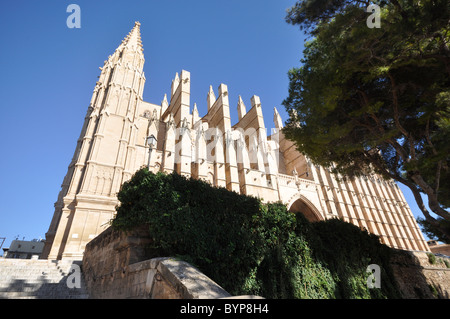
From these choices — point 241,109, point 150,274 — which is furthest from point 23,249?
point 150,274

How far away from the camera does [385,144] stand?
8250mm

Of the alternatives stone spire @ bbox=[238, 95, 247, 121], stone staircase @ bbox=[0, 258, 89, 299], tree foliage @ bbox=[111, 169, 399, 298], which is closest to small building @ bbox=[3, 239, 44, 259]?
stone staircase @ bbox=[0, 258, 89, 299]

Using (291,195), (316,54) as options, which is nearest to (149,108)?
(291,195)

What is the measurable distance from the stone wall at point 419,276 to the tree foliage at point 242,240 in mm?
1406

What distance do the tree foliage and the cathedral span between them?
4386 millimetres

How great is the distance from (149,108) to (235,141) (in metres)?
11.4


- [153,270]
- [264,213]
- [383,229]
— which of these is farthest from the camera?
[383,229]

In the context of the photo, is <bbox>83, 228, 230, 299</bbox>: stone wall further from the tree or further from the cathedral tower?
the tree

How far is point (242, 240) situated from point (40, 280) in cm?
587

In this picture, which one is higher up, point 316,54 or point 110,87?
point 110,87

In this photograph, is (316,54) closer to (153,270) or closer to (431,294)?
(153,270)

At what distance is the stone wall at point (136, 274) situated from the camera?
3194 mm

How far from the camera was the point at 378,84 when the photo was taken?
713 cm
